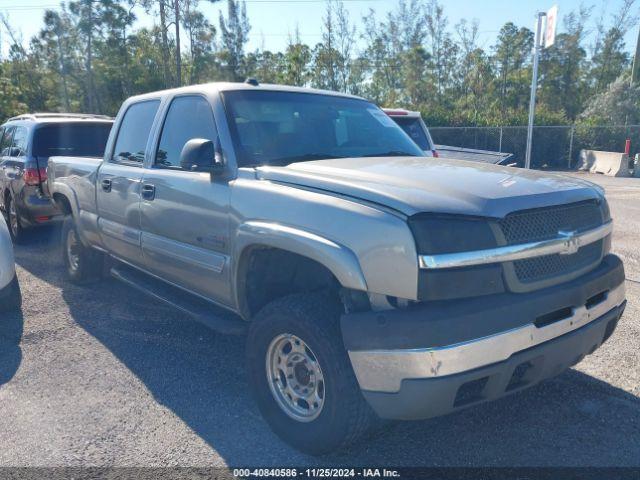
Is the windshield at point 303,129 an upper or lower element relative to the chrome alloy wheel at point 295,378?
upper

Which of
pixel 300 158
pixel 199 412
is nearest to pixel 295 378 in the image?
pixel 199 412

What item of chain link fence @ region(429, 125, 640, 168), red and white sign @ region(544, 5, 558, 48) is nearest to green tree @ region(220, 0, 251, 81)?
chain link fence @ region(429, 125, 640, 168)

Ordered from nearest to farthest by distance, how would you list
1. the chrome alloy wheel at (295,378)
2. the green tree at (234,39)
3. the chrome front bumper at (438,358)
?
1. the chrome front bumper at (438,358)
2. the chrome alloy wheel at (295,378)
3. the green tree at (234,39)

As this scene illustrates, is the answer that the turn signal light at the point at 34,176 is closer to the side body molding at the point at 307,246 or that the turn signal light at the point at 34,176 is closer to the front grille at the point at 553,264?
the side body molding at the point at 307,246

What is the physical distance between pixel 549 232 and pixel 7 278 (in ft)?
15.0

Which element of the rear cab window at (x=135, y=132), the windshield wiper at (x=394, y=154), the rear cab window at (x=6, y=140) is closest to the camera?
the windshield wiper at (x=394, y=154)

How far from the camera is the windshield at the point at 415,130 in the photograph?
880cm

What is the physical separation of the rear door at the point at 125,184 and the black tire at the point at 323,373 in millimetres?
1886

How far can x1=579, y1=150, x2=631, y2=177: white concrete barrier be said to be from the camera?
20625mm

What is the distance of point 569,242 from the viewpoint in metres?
2.82

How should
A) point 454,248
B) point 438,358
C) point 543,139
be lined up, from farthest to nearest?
1. point 543,139
2. point 454,248
3. point 438,358

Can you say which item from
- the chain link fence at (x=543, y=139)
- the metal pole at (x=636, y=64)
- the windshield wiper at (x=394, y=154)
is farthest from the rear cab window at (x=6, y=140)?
the metal pole at (x=636, y=64)

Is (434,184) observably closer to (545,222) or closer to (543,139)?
(545,222)

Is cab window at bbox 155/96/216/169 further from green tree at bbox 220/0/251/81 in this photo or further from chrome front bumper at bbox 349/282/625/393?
green tree at bbox 220/0/251/81
